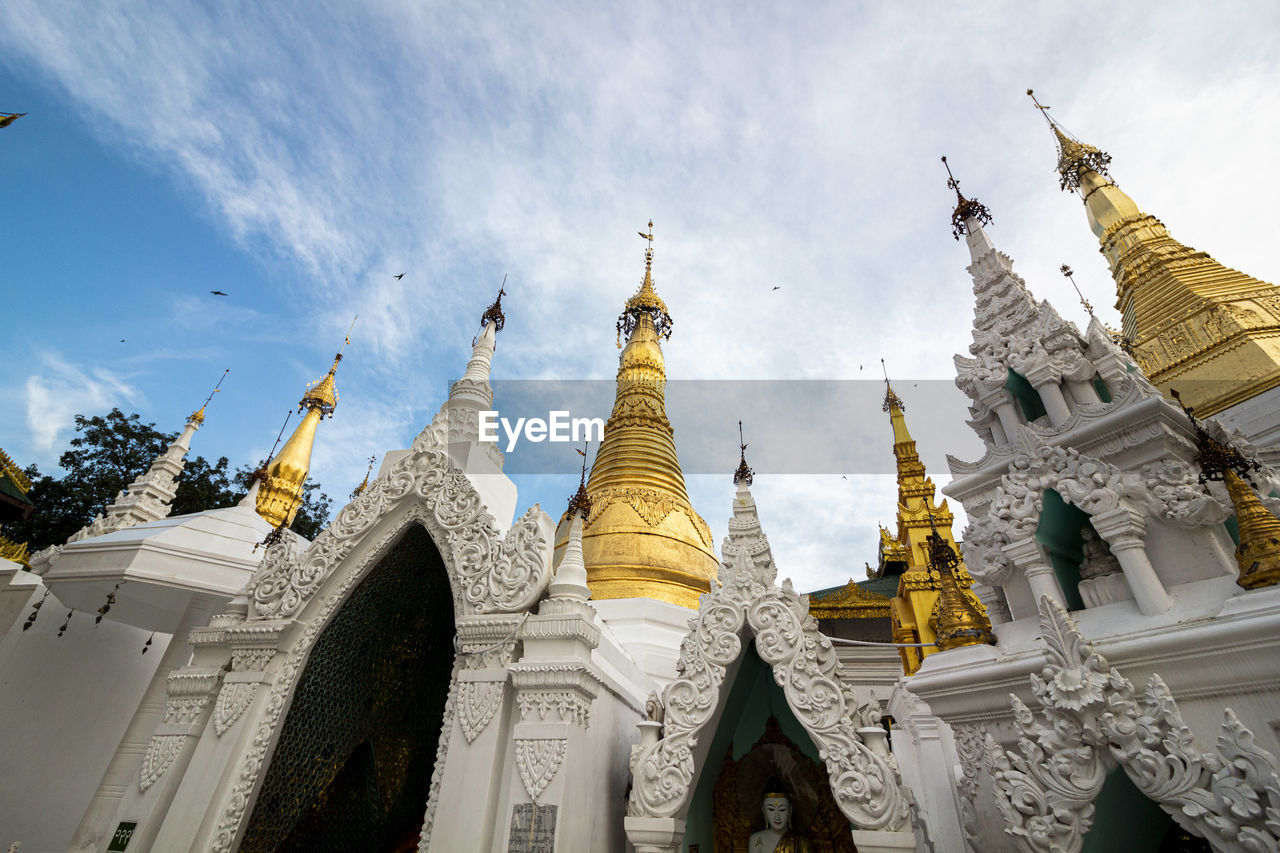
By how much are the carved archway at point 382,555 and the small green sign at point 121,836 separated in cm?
79

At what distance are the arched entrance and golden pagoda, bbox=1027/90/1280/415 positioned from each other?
11.2m

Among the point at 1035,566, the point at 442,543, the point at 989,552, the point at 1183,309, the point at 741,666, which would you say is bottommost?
the point at 741,666

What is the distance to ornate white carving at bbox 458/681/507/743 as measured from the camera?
178 inches

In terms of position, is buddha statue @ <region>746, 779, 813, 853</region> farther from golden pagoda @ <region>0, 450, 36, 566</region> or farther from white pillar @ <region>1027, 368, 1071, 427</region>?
golden pagoda @ <region>0, 450, 36, 566</region>

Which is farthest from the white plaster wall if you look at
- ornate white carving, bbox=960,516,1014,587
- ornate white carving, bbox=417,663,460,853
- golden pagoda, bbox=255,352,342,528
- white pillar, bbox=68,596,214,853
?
ornate white carving, bbox=960,516,1014,587

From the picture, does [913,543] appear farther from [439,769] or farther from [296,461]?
[296,461]

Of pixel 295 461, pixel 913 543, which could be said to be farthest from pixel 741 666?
pixel 295 461

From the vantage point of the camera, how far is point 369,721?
21.2ft

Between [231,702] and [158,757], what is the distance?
737 mm

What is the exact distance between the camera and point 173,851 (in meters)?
4.64

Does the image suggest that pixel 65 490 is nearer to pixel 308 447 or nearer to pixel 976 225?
pixel 308 447

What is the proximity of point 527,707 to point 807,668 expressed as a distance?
202cm

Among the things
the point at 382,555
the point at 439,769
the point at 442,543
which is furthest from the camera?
the point at 382,555

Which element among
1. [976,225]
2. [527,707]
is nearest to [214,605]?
[527,707]
